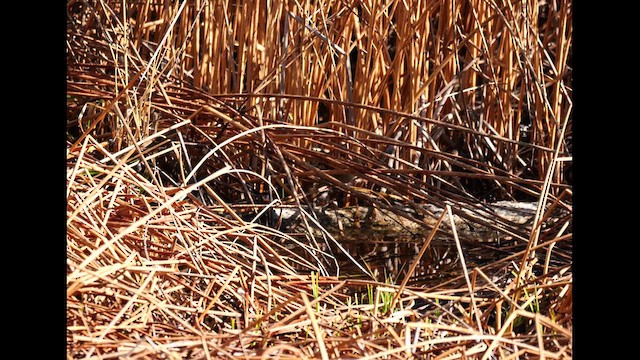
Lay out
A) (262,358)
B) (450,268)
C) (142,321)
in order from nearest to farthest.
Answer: (262,358) → (142,321) → (450,268)

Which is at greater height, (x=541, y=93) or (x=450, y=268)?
(x=541, y=93)

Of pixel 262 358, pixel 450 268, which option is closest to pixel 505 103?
pixel 450 268

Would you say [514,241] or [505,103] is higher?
[505,103]

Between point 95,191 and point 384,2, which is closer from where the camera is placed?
point 95,191

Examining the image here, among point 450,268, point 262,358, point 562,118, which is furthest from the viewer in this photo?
point 562,118

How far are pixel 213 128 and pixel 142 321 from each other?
3.08 feet

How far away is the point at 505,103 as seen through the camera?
206 cm

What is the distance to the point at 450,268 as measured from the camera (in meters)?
1.56
